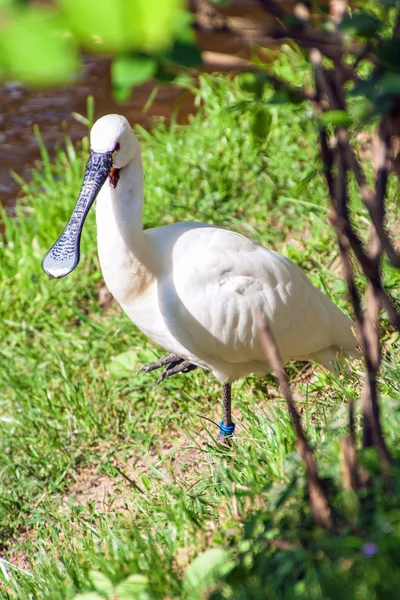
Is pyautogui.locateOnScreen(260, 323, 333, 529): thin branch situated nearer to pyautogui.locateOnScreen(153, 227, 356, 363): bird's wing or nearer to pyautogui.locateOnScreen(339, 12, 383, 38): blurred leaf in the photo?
pyautogui.locateOnScreen(339, 12, 383, 38): blurred leaf

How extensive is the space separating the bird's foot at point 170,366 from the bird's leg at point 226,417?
339 mm

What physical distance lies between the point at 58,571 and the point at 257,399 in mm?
1760

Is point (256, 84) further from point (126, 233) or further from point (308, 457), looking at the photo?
point (126, 233)

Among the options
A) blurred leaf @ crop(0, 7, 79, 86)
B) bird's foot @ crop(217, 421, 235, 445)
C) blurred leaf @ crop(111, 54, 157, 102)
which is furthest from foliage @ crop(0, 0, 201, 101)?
bird's foot @ crop(217, 421, 235, 445)

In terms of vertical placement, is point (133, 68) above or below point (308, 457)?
above

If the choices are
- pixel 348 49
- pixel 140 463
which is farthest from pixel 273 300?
pixel 348 49

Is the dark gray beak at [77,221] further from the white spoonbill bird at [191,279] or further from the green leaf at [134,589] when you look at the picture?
the green leaf at [134,589]

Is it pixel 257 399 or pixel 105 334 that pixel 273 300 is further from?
pixel 105 334

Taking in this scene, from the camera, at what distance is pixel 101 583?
2309mm

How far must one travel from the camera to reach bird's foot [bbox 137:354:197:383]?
4.32 meters

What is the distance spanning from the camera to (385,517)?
198 centimetres

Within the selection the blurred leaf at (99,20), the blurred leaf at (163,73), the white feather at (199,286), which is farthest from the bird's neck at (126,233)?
the blurred leaf at (99,20)

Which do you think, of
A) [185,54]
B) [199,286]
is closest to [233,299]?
[199,286]

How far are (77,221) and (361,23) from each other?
246 cm
